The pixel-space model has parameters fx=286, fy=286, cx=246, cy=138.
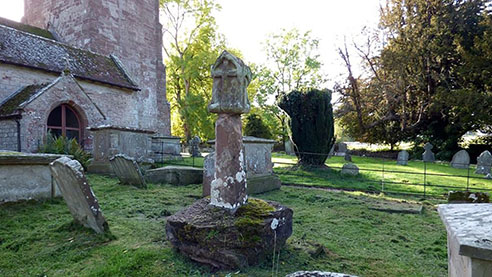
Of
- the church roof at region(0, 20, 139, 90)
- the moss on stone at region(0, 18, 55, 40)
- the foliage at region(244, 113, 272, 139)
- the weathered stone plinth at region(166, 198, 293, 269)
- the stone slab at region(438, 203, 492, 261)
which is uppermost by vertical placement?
the moss on stone at region(0, 18, 55, 40)

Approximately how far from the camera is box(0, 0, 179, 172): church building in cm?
998

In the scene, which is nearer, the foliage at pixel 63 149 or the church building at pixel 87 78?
the foliage at pixel 63 149

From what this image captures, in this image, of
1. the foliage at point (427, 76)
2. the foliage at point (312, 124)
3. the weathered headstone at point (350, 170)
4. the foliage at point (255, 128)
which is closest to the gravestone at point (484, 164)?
the foliage at point (427, 76)

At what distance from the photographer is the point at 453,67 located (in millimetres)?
20938

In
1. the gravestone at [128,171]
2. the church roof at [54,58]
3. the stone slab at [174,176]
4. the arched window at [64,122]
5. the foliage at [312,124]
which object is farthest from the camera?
the foliage at [312,124]

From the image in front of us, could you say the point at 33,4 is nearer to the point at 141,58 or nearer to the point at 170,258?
the point at 141,58

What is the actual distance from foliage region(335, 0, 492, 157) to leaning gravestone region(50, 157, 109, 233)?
20769mm

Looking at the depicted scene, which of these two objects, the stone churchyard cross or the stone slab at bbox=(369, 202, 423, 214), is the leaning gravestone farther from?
the stone slab at bbox=(369, 202, 423, 214)

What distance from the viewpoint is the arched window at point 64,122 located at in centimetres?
1130

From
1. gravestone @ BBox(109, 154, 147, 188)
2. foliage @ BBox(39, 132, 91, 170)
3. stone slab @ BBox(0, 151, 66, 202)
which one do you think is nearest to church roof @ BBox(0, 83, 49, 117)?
foliage @ BBox(39, 132, 91, 170)

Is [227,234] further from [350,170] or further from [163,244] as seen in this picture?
[350,170]

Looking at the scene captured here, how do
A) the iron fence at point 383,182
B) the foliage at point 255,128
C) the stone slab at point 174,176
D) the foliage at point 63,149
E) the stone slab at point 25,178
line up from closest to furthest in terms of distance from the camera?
the stone slab at point 25,178 < the stone slab at point 174,176 < the iron fence at point 383,182 < the foliage at point 63,149 < the foliage at point 255,128

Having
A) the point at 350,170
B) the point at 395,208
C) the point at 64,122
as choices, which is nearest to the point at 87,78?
the point at 64,122

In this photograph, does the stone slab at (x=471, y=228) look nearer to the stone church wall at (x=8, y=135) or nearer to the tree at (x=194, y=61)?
the stone church wall at (x=8, y=135)
